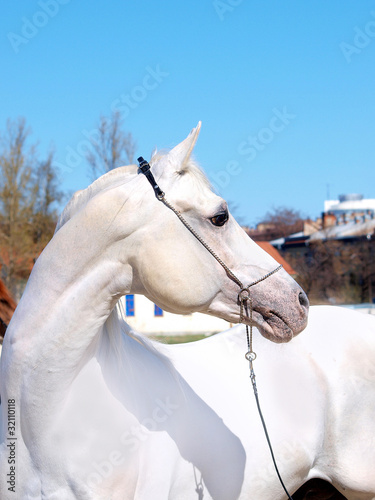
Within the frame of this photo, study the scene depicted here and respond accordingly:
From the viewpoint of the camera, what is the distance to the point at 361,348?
3135mm

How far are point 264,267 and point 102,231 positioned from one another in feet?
2.31

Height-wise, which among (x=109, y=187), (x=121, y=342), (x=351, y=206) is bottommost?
(x=121, y=342)

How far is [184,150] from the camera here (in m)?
2.17

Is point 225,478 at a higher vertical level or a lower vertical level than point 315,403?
lower

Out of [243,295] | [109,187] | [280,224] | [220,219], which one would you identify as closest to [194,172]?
[220,219]

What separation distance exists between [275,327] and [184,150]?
2.78 ft

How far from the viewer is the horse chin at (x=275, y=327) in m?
2.20

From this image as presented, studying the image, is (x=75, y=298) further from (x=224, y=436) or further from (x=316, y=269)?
(x=316, y=269)

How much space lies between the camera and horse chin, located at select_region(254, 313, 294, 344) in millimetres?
2195

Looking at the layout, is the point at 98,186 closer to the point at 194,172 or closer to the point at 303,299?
the point at 194,172

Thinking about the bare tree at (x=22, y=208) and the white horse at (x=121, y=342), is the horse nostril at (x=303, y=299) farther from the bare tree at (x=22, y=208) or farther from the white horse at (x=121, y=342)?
the bare tree at (x=22, y=208)

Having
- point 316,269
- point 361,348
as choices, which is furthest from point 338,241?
point 361,348

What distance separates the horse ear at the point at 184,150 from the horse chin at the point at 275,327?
0.72 meters

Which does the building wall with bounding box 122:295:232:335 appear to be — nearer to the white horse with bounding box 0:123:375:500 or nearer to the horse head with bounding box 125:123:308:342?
the white horse with bounding box 0:123:375:500
